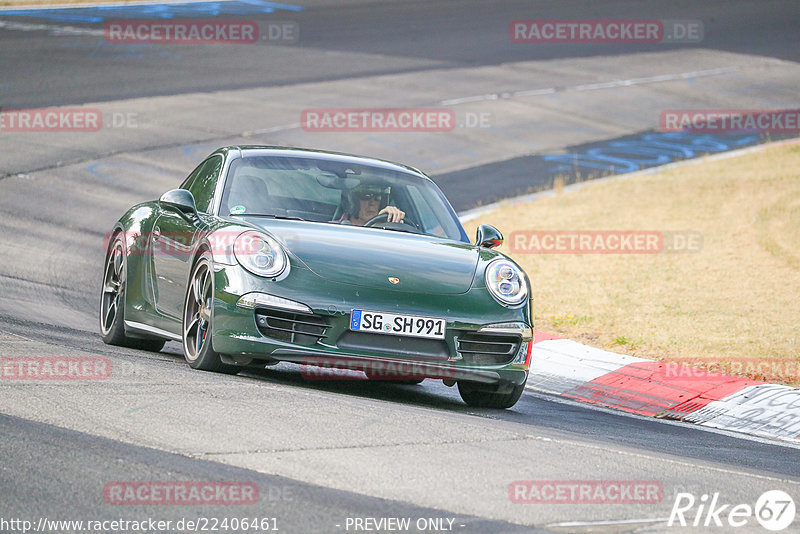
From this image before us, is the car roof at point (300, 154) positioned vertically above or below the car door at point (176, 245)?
above

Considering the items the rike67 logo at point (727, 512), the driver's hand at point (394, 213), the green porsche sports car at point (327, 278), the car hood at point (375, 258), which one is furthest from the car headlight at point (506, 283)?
the rike67 logo at point (727, 512)

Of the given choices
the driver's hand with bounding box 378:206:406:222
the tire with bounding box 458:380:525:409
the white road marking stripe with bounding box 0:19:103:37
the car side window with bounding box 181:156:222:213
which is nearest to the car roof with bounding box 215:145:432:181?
the car side window with bounding box 181:156:222:213

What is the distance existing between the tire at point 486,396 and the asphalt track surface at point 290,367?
19cm

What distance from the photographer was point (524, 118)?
24844 mm

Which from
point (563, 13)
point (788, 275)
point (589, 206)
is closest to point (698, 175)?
point (589, 206)

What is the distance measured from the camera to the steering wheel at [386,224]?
8055 mm

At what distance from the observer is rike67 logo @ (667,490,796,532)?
479cm

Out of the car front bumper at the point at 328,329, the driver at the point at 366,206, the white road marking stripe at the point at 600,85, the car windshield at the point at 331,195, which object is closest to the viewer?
the car front bumper at the point at 328,329

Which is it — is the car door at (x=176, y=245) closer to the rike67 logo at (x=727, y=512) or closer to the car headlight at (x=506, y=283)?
the car headlight at (x=506, y=283)

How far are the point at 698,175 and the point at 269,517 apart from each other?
55.5 feet

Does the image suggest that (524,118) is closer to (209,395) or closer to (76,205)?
(76,205)

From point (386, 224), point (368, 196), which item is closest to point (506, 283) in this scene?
point (386, 224)

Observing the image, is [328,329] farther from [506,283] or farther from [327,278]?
[506,283]


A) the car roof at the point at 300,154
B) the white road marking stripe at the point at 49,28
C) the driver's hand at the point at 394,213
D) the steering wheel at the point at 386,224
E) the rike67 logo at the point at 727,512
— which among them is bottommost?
the rike67 logo at the point at 727,512
